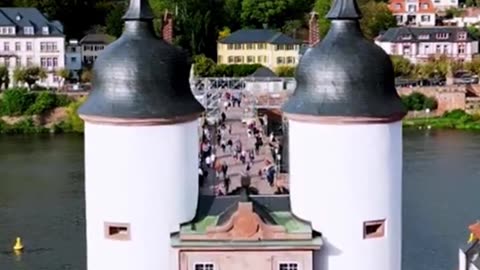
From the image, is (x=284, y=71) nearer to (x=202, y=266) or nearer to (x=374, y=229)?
(x=374, y=229)

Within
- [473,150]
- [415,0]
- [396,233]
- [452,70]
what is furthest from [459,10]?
[396,233]

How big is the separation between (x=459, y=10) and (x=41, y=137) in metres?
44.3

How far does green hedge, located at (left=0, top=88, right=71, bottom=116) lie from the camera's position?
58969 mm

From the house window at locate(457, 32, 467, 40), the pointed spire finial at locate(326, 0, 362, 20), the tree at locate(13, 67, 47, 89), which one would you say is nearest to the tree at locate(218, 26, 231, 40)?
the tree at locate(13, 67, 47, 89)

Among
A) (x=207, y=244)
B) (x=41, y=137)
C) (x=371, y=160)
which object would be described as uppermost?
(x=371, y=160)

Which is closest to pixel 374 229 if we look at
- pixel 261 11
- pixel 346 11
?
pixel 346 11

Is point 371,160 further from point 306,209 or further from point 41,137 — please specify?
point 41,137

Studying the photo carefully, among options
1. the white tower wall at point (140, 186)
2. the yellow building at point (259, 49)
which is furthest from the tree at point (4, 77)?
the white tower wall at point (140, 186)

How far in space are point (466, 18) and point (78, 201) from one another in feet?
190

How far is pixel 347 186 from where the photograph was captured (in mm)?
13492

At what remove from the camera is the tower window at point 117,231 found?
44.6ft

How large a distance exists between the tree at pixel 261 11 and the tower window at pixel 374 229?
6191 cm

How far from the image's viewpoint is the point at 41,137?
183 ft

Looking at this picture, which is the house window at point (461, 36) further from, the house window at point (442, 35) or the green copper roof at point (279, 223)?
the green copper roof at point (279, 223)
